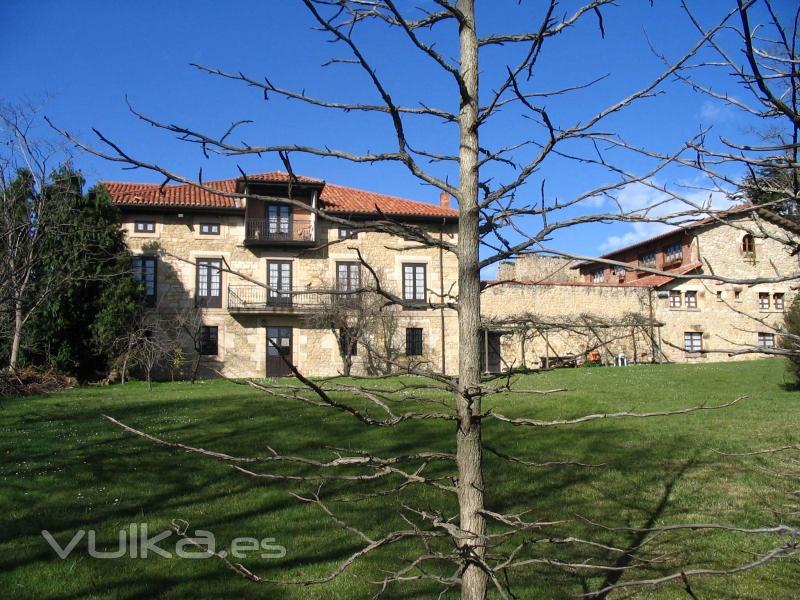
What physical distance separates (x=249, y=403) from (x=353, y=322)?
40.4 ft

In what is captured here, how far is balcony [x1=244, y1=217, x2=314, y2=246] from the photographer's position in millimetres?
26312

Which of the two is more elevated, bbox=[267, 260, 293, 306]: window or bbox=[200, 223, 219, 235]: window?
bbox=[200, 223, 219, 235]: window

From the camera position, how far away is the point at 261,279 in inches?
1018

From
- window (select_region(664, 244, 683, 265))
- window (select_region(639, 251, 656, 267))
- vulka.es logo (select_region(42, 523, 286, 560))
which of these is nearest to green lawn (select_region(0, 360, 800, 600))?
vulka.es logo (select_region(42, 523, 286, 560))

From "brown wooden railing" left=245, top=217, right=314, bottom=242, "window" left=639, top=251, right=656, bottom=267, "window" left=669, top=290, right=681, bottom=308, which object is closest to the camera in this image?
"brown wooden railing" left=245, top=217, right=314, bottom=242

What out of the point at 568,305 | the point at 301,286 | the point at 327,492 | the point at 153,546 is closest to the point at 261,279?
the point at 301,286

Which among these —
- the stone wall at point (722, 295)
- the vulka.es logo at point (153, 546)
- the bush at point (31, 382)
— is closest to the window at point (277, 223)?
the bush at point (31, 382)

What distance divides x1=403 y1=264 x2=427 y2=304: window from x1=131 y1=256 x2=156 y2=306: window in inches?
413

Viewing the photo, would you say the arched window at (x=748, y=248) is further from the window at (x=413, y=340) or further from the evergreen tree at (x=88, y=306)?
the evergreen tree at (x=88, y=306)

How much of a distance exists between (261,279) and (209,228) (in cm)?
317

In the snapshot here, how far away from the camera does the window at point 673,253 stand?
3033cm

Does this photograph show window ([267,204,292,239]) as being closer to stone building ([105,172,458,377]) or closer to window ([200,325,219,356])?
stone building ([105,172,458,377])

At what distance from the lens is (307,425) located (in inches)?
451

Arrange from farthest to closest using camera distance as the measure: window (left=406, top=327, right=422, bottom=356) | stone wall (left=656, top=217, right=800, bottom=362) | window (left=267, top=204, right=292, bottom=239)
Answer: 1. stone wall (left=656, top=217, right=800, bottom=362)
2. window (left=406, top=327, right=422, bottom=356)
3. window (left=267, top=204, right=292, bottom=239)
